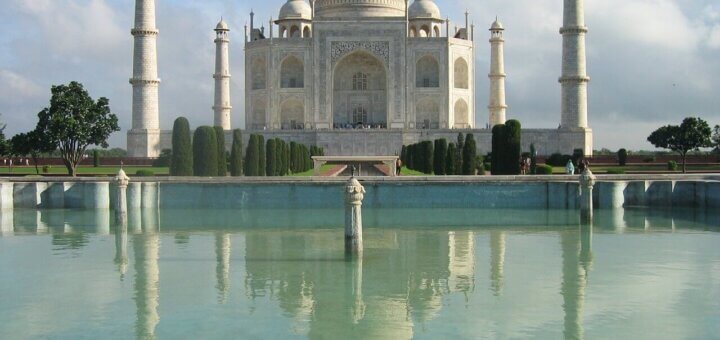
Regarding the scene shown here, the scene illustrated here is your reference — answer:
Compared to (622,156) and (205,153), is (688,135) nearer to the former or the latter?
(622,156)

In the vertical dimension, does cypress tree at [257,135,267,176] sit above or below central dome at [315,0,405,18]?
below

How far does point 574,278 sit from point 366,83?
2695cm

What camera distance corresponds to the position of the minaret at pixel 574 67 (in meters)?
27.2

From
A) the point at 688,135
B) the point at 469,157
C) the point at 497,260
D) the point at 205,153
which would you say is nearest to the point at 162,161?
the point at 205,153

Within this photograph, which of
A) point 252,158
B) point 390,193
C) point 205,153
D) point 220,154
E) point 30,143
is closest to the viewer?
point 390,193

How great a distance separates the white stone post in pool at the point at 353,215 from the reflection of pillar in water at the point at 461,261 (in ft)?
3.11

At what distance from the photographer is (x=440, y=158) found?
66.3 feet

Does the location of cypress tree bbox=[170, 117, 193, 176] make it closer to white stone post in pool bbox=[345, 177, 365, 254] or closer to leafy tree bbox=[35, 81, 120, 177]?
leafy tree bbox=[35, 81, 120, 177]

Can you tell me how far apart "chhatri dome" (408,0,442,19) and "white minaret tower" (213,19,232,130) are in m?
7.76

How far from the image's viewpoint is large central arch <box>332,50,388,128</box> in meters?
34.1

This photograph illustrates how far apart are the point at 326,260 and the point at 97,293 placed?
245 centimetres

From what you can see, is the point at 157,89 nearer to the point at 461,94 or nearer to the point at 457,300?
the point at 461,94

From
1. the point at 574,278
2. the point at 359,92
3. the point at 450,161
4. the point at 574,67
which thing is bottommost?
the point at 574,278

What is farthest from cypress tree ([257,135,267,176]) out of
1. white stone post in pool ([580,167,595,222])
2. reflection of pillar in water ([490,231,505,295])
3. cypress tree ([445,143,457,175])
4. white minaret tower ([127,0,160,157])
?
white minaret tower ([127,0,160,157])
